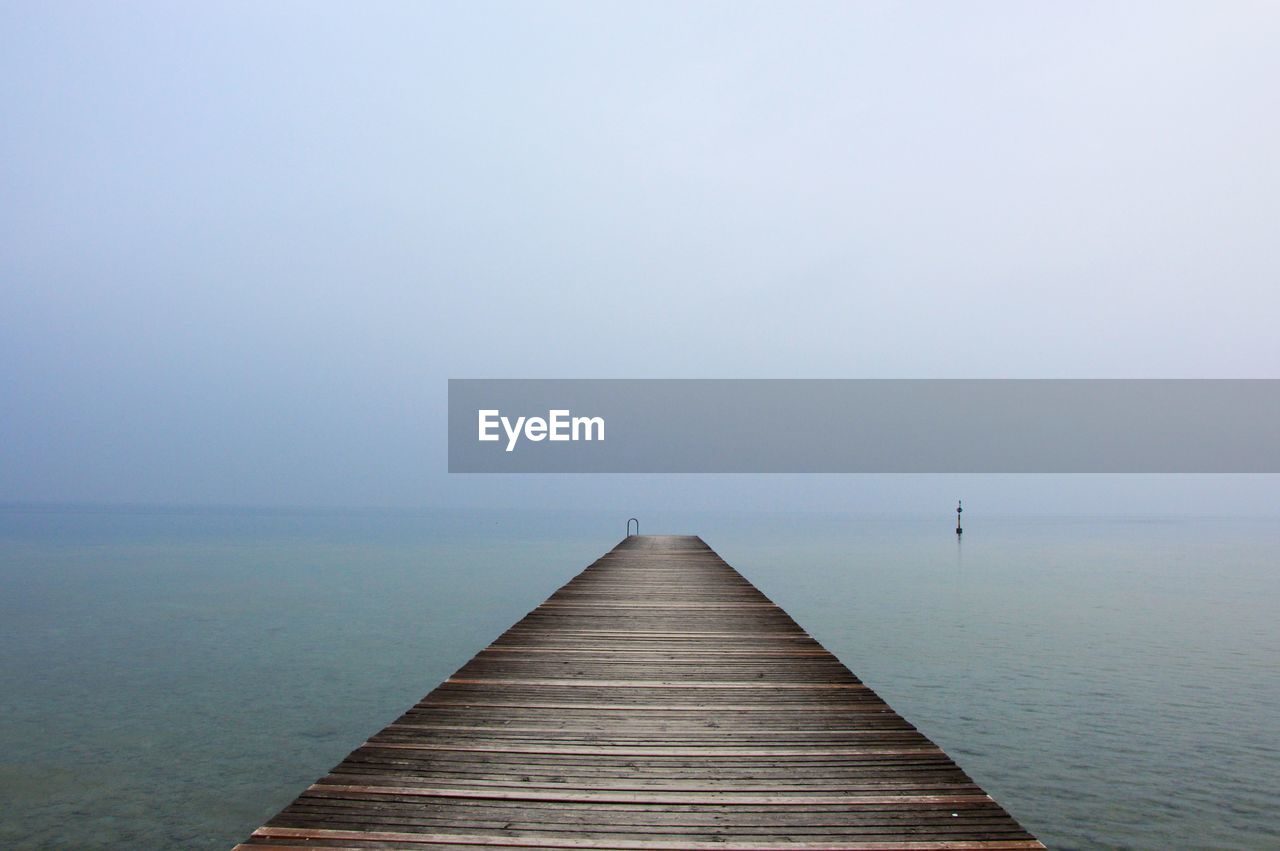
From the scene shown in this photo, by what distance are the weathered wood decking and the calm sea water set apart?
3.14 metres

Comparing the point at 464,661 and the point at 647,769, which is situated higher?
the point at 647,769

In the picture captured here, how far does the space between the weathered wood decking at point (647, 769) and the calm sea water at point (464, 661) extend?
10.3 feet

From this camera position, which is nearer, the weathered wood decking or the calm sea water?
the weathered wood decking

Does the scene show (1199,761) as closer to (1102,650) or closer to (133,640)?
(1102,650)

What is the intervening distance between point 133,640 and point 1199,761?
19.8 meters

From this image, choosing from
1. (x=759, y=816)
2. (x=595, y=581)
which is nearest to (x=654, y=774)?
(x=759, y=816)

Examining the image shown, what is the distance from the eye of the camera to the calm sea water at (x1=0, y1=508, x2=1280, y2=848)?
8438 millimetres

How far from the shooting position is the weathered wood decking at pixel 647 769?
13.0 feet

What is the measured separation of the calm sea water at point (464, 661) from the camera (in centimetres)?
844

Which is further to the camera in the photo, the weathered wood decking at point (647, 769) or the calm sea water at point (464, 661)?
the calm sea water at point (464, 661)

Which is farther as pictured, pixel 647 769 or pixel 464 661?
pixel 464 661

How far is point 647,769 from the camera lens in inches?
193

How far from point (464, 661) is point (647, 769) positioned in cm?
1259

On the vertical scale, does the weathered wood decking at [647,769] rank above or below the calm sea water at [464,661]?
above
